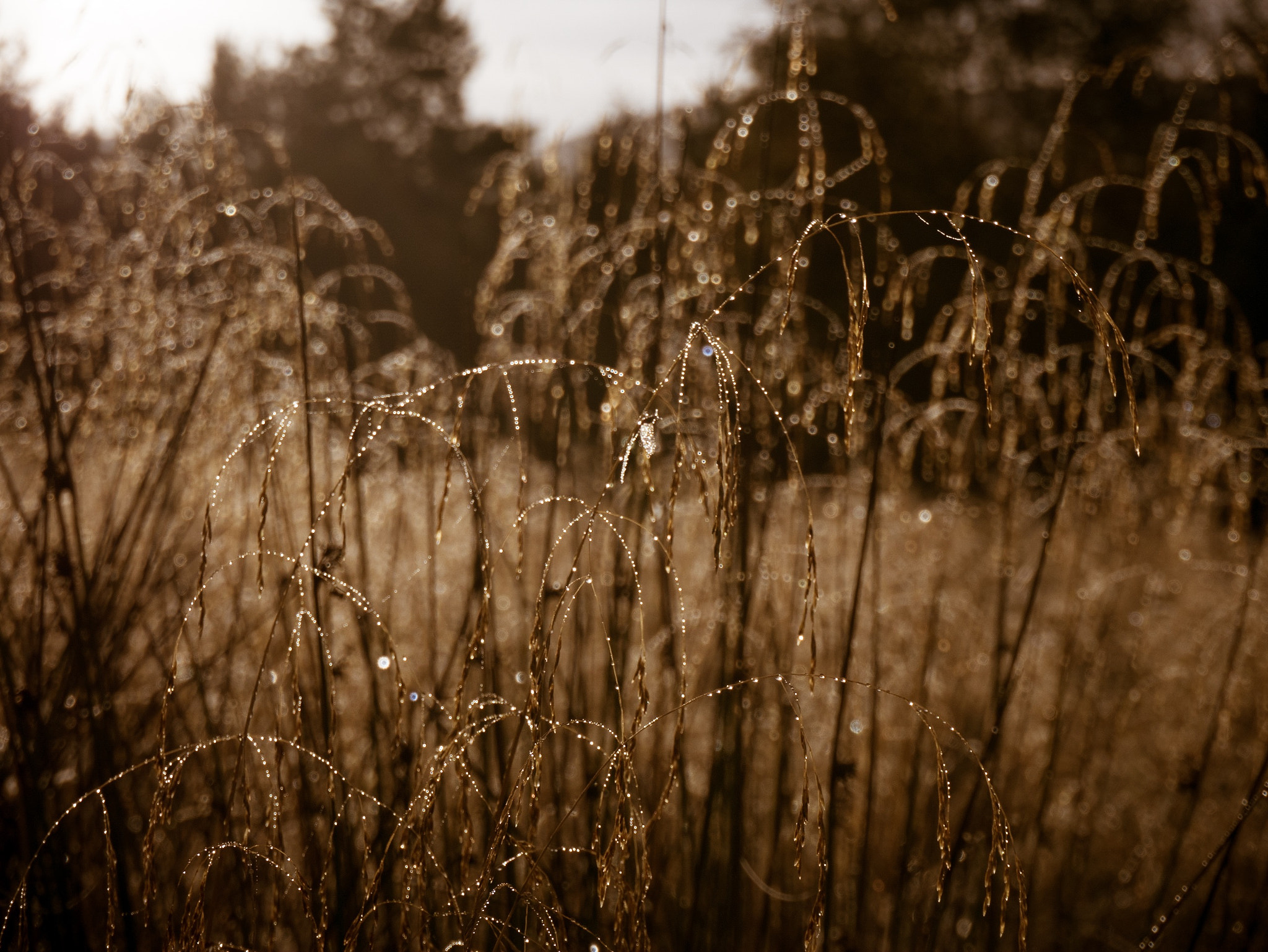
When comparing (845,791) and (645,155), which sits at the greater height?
(645,155)

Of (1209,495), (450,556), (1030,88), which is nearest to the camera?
(1209,495)

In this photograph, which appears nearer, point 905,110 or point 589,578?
point 589,578

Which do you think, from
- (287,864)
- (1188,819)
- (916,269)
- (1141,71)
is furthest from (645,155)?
(1188,819)

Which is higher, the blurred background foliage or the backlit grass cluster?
the blurred background foliage

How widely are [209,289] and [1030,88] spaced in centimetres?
835

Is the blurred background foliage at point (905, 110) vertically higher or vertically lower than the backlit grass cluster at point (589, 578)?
higher

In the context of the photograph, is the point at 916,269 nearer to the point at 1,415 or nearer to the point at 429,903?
the point at 429,903

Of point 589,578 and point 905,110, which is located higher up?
point 905,110

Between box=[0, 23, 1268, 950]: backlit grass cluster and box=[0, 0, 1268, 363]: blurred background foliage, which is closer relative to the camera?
box=[0, 23, 1268, 950]: backlit grass cluster

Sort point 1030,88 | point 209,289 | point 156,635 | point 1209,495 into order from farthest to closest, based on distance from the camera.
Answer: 1. point 1030,88
2. point 156,635
3. point 1209,495
4. point 209,289

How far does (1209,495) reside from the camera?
1.54 m

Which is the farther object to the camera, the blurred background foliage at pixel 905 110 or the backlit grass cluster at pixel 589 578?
the blurred background foliage at pixel 905 110

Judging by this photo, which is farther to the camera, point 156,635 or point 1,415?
point 156,635

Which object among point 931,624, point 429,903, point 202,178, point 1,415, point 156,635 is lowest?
point 429,903
